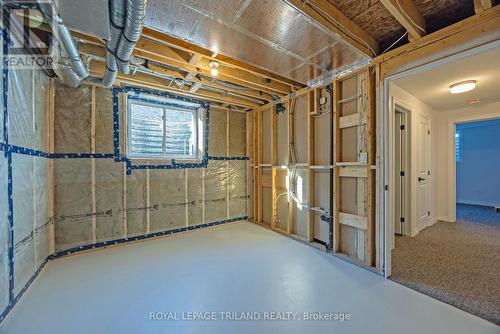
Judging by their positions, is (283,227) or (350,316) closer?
(350,316)

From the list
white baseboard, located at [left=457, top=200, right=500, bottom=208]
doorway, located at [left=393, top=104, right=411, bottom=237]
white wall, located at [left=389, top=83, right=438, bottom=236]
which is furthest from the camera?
white baseboard, located at [left=457, top=200, right=500, bottom=208]

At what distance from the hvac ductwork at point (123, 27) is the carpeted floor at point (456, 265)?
3.55 metres

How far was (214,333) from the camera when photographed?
161 cm

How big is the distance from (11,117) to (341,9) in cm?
329

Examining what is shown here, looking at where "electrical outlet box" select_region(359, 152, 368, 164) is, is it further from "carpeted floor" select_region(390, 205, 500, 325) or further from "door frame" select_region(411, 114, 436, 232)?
"door frame" select_region(411, 114, 436, 232)

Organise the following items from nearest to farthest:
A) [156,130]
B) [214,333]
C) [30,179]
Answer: [214,333], [30,179], [156,130]

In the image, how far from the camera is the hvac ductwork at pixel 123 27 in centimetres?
154

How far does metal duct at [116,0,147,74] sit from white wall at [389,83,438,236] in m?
3.11

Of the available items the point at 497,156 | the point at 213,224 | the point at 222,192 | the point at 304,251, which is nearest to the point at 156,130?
the point at 222,192

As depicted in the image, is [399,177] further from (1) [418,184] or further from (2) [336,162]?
(2) [336,162]

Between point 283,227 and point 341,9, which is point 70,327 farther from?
point 341,9

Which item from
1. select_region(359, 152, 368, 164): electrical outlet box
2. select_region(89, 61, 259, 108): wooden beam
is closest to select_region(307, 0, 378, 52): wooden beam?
select_region(359, 152, 368, 164): electrical outlet box

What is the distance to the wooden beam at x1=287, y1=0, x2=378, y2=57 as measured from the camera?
1761 mm

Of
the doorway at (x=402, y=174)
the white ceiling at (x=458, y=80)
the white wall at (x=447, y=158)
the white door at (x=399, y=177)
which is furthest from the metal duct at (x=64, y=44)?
the white wall at (x=447, y=158)
